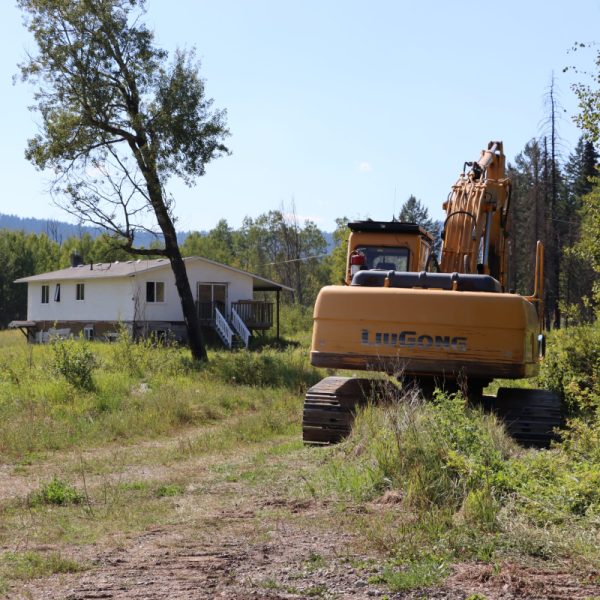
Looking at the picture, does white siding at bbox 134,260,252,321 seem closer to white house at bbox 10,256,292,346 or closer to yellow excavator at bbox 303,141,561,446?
white house at bbox 10,256,292,346

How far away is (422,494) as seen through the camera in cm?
716

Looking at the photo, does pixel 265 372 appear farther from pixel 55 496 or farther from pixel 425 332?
pixel 55 496

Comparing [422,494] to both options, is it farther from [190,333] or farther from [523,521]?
[190,333]

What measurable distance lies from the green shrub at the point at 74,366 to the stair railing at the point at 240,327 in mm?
20783

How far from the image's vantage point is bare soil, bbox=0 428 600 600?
531 cm

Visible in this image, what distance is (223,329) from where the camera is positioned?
1661 inches

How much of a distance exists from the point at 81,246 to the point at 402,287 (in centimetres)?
9921

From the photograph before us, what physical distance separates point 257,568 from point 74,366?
1362cm

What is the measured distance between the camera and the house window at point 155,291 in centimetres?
4275

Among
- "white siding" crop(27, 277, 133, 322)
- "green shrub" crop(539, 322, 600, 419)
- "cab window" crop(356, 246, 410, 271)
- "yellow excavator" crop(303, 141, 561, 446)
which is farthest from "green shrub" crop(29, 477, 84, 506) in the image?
"white siding" crop(27, 277, 133, 322)

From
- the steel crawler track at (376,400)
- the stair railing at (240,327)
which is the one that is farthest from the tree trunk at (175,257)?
the steel crawler track at (376,400)

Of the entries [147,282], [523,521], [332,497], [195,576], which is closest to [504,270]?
[332,497]

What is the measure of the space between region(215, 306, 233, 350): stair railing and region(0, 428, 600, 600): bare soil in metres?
33.1

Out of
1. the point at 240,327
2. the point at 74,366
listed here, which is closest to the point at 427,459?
the point at 74,366
